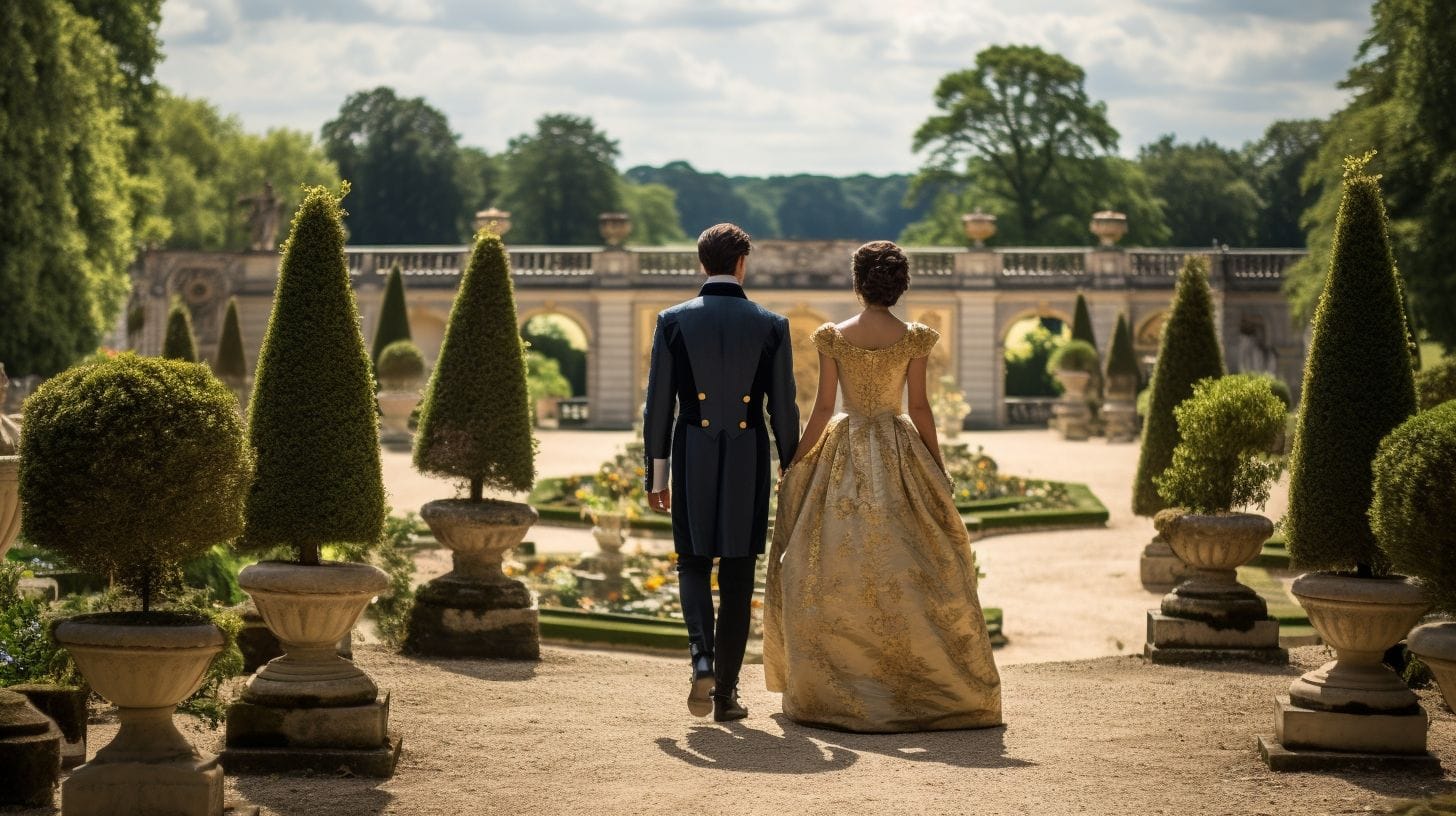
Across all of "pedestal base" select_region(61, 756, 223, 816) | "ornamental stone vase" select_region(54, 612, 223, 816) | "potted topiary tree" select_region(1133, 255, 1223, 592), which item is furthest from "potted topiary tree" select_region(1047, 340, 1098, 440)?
"pedestal base" select_region(61, 756, 223, 816)

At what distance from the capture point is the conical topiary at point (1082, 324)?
35.5 m

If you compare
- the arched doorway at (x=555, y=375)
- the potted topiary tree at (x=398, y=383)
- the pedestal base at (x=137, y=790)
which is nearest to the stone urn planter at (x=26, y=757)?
the pedestal base at (x=137, y=790)

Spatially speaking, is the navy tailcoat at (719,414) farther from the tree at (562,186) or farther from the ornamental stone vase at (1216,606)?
the tree at (562,186)

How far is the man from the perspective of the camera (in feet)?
27.0

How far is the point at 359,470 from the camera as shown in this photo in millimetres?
8117

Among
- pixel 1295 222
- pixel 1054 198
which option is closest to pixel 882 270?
pixel 1054 198

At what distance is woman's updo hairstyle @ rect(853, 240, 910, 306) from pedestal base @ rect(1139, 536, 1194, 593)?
28.0 ft

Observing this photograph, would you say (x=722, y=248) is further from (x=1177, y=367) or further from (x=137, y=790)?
(x=1177, y=367)

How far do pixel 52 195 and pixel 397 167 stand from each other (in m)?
34.9

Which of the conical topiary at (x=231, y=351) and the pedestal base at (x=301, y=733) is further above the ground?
the conical topiary at (x=231, y=351)

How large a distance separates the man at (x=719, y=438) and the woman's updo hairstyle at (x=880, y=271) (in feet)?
→ 1.27

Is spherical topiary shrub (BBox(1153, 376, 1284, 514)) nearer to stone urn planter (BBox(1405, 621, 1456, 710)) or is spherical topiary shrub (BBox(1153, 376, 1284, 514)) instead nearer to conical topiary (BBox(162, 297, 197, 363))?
stone urn planter (BBox(1405, 621, 1456, 710))

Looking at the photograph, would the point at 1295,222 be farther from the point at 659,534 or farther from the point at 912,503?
the point at 912,503

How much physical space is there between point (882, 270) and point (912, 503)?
0.97m
